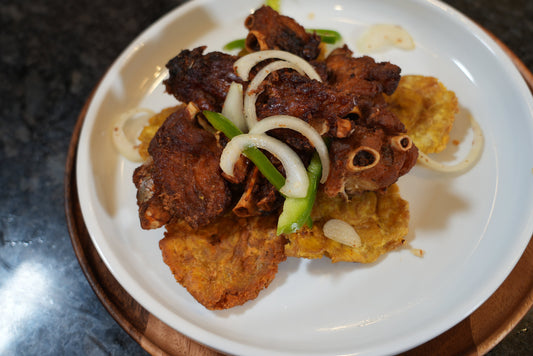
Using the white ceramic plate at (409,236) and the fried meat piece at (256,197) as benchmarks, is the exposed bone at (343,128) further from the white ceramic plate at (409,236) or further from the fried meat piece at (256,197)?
the white ceramic plate at (409,236)

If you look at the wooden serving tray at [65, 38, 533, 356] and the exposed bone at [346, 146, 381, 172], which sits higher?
the exposed bone at [346, 146, 381, 172]

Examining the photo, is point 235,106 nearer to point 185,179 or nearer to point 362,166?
point 185,179

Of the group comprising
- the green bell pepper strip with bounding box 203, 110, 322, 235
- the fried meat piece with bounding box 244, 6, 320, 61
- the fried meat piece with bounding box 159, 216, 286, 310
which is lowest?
the fried meat piece with bounding box 159, 216, 286, 310

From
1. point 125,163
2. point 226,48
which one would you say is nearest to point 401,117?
point 226,48

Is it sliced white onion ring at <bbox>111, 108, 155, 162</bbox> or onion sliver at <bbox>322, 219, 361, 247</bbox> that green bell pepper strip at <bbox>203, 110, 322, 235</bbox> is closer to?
onion sliver at <bbox>322, 219, 361, 247</bbox>

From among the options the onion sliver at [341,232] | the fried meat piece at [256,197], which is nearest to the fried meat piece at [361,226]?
the onion sliver at [341,232]

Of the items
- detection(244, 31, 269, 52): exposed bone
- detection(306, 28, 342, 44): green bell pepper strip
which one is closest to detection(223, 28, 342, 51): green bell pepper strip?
detection(306, 28, 342, 44): green bell pepper strip
